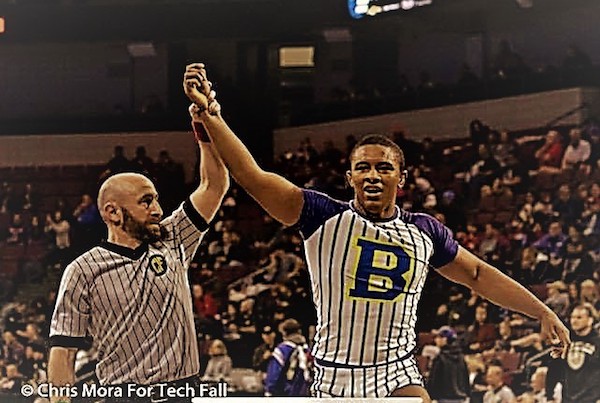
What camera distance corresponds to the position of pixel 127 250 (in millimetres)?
2732

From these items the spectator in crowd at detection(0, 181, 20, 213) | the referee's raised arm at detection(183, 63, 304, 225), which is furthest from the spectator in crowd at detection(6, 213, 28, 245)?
the referee's raised arm at detection(183, 63, 304, 225)

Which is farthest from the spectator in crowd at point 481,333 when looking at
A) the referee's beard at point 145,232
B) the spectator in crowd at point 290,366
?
the referee's beard at point 145,232

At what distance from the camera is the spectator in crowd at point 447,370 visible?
2717mm

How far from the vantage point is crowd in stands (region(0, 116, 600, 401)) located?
2.71 metres

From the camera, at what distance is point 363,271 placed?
264 cm

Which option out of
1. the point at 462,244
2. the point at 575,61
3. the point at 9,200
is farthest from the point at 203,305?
the point at 575,61

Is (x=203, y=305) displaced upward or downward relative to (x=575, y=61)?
downward

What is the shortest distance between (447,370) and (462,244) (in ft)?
1.34

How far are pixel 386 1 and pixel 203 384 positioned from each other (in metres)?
1.37

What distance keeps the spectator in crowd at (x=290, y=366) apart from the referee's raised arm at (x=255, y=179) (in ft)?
1.17

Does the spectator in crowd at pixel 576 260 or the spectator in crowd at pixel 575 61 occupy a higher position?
the spectator in crowd at pixel 575 61

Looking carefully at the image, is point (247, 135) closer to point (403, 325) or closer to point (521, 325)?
point (403, 325)

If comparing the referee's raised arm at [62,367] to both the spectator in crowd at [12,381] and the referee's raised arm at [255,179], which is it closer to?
the spectator in crowd at [12,381]

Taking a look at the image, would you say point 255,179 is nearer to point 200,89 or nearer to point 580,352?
point 200,89
